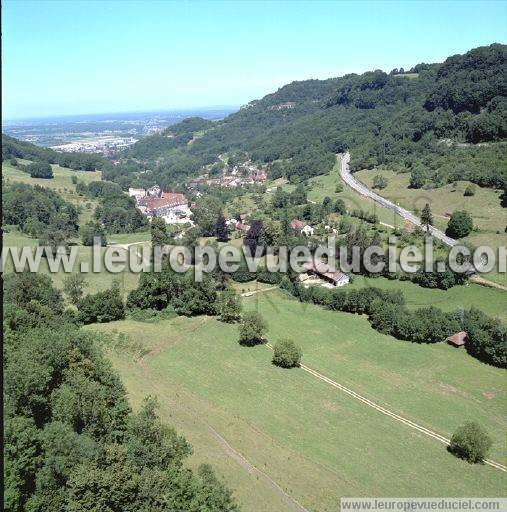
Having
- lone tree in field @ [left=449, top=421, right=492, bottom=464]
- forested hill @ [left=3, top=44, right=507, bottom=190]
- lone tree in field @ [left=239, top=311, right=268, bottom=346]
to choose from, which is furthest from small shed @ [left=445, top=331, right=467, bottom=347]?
forested hill @ [left=3, top=44, right=507, bottom=190]

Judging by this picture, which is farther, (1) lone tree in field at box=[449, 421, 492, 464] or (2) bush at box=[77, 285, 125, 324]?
(2) bush at box=[77, 285, 125, 324]

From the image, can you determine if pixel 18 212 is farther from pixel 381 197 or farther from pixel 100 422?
pixel 100 422

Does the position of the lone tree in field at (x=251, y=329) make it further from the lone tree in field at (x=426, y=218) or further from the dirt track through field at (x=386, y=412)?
the lone tree in field at (x=426, y=218)

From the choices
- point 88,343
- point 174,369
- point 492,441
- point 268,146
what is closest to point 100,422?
point 88,343

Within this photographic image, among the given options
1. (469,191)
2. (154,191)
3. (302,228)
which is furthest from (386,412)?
(154,191)

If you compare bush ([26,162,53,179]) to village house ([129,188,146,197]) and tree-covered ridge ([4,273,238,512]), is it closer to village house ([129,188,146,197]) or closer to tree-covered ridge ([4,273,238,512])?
village house ([129,188,146,197])

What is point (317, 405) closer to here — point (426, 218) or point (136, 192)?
point (426, 218)
